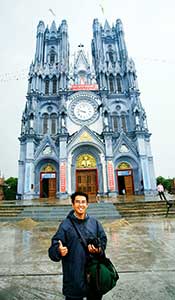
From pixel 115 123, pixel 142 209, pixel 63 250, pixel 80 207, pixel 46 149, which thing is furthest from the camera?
pixel 115 123

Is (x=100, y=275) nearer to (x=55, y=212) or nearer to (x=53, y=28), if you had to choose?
(x=55, y=212)

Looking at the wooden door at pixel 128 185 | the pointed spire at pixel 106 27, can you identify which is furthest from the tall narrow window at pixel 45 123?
the pointed spire at pixel 106 27

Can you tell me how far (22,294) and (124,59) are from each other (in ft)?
98.7

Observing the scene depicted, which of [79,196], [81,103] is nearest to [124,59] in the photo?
[81,103]

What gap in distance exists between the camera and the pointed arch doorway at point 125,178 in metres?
21.7

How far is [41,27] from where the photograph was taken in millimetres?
29984

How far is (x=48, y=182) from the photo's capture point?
861 inches

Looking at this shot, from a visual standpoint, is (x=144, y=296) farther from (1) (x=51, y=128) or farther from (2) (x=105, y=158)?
(1) (x=51, y=128)

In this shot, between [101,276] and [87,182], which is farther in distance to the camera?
[87,182]

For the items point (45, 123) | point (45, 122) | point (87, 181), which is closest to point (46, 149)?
point (45, 123)

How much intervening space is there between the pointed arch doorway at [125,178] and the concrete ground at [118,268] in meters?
16.0

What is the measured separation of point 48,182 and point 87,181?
15.0 ft

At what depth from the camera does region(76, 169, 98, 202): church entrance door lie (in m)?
21.8

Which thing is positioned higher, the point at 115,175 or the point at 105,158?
the point at 105,158
